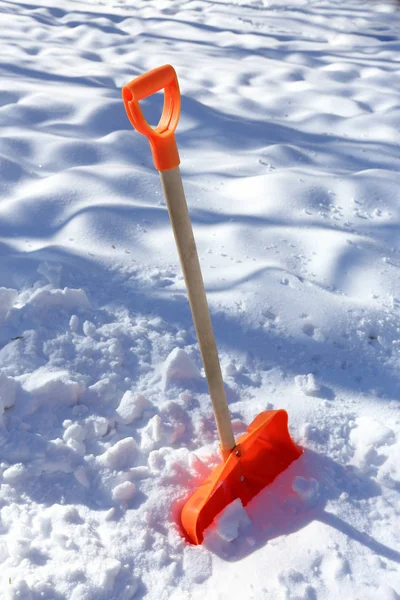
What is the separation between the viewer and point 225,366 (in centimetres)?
183

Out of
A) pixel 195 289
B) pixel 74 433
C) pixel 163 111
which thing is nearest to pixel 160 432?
pixel 74 433

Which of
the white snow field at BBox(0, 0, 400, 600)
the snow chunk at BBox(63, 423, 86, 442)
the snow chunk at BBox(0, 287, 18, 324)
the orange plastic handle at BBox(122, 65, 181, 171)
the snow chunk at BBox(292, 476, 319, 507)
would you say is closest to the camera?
the orange plastic handle at BBox(122, 65, 181, 171)

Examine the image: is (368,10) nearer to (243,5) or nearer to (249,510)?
(243,5)

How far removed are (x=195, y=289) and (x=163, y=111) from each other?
345 mm

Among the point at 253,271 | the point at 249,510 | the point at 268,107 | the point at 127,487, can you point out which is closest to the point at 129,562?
the point at 127,487

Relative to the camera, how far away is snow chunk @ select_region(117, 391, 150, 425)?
168 centimetres

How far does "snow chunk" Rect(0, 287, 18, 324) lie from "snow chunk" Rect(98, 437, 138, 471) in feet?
1.86

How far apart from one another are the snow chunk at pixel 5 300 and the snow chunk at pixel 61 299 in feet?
0.17

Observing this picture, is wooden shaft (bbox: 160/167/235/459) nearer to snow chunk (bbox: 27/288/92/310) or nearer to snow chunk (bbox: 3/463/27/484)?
snow chunk (bbox: 3/463/27/484)

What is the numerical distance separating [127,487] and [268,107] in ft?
8.84

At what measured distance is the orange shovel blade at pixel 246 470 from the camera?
143cm

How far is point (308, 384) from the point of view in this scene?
5.82 ft

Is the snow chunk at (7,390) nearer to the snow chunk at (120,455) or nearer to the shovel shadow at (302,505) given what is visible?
the snow chunk at (120,455)

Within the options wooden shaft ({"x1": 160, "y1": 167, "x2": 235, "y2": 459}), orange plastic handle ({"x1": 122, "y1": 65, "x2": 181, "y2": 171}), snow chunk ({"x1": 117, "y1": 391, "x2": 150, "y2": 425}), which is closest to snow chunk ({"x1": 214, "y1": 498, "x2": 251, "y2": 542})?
wooden shaft ({"x1": 160, "y1": 167, "x2": 235, "y2": 459})
